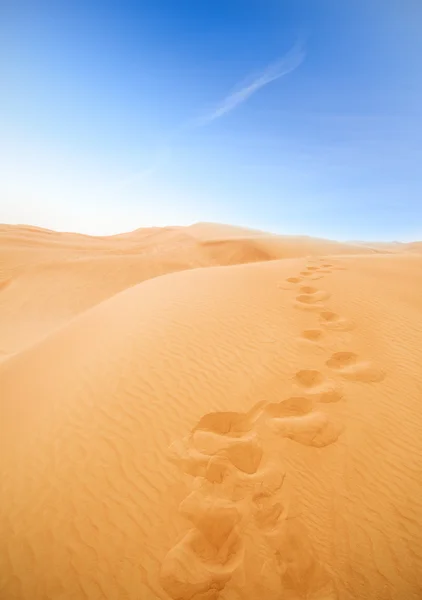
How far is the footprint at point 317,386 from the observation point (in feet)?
11.5

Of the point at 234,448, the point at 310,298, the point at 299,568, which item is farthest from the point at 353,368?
the point at 299,568

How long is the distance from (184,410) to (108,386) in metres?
1.08

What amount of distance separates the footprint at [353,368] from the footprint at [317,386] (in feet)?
1.02

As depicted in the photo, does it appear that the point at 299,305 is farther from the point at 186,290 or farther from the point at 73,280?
the point at 73,280

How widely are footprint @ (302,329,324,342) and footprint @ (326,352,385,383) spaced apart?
1.55 ft

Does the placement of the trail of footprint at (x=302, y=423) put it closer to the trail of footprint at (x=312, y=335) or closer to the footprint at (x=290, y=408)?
the footprint at (x=290, y=408)

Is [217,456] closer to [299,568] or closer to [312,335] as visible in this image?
[299,568]

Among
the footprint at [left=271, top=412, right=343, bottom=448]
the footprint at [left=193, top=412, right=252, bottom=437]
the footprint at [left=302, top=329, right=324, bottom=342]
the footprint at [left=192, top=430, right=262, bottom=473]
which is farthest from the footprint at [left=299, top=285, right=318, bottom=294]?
the footprint at [left=192, top=430, right=262, bottom=473]

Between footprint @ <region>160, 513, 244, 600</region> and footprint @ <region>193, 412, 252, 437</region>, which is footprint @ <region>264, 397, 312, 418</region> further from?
footprint @ <region>160, 513, 244, 600</region>

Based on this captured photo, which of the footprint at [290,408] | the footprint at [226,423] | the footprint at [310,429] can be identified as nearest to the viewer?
the footprint at [310,429]

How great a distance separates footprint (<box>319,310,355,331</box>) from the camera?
5.07m

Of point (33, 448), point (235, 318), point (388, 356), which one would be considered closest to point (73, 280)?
point (235, 318)

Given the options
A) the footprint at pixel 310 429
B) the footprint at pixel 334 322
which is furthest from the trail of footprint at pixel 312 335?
the footprint at pixel 310 429

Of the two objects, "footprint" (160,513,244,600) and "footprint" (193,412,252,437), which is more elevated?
"footprint" (193,412,252,437)
